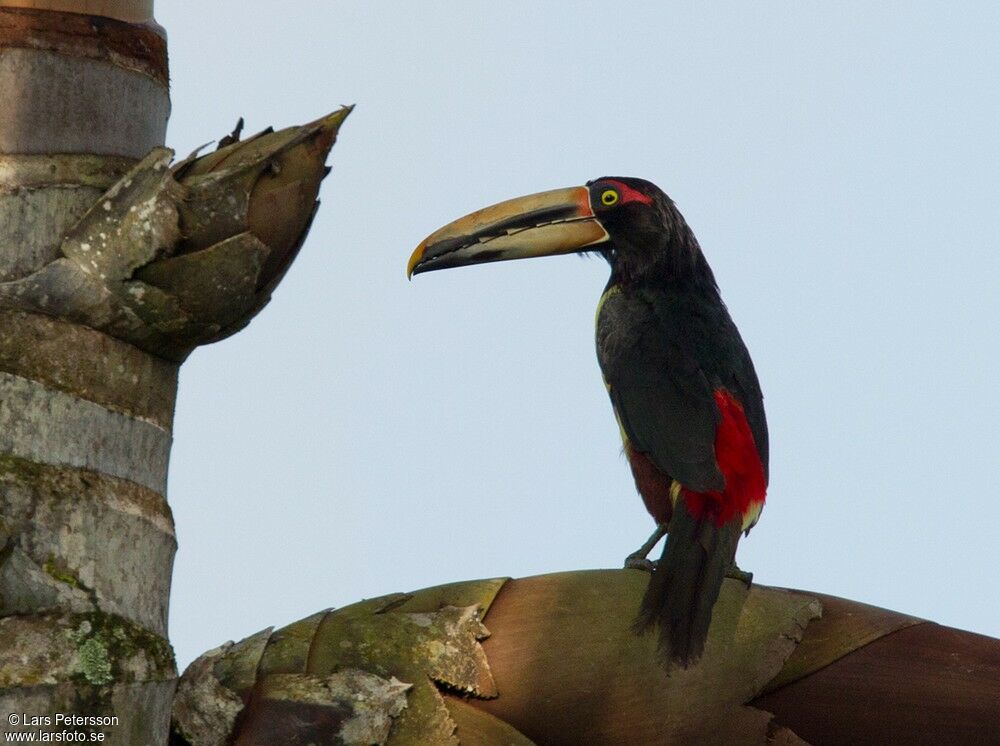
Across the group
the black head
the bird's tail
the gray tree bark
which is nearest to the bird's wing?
the bird's tail

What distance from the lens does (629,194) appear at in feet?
16.6

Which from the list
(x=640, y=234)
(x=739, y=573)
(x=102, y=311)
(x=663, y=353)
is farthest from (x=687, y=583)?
(x=640, y=234)

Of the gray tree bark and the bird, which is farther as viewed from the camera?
the bird

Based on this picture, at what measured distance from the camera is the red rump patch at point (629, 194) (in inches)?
198

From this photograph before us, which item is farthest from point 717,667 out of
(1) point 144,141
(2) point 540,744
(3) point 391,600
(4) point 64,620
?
(1) point 144,141

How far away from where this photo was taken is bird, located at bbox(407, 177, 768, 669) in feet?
12.6

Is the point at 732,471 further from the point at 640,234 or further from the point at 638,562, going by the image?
the point at 640,234

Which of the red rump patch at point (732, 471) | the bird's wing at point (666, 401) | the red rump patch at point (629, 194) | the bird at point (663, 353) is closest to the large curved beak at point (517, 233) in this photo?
the bird at point (663, 353)

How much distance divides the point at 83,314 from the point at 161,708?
1.90 feet

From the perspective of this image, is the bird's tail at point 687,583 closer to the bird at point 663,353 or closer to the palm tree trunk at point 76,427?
the bird at point 663,353

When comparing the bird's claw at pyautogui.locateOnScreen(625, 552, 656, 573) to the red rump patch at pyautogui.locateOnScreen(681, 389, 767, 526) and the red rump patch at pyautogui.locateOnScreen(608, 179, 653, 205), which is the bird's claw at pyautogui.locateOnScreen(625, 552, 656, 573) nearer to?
the red rump patch at pyautogui.locateOnScreen(681, 389, 767, 526)

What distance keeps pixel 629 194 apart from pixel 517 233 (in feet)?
1.93

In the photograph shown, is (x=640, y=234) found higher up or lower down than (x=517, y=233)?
higher up

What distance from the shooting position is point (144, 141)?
2119 mm
